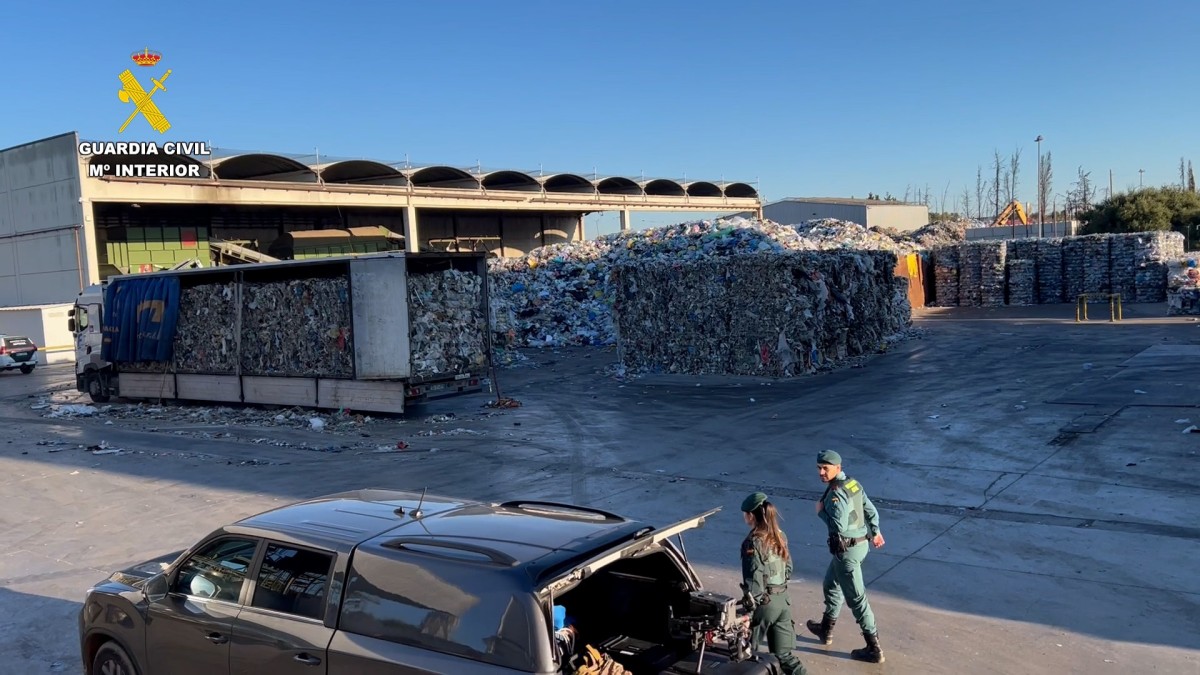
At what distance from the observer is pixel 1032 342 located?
22.7 metres

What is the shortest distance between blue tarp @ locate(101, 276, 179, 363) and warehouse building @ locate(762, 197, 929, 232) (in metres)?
47.8

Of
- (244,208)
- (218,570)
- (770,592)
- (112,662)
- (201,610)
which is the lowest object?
(112,662)

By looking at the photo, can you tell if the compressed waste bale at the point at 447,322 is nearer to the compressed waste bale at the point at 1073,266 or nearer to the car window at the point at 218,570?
the car window at the point at 218,570

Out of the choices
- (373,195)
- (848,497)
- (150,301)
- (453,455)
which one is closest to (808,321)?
(453,455)

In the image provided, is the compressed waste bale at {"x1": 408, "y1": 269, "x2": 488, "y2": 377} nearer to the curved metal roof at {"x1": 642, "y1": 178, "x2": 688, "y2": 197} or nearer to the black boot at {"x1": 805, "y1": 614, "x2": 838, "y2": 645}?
the black boot at {"x1": 805, "y1": 614, "x2": 838, "y2": 645}

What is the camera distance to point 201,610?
4.68 m

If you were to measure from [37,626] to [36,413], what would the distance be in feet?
56.0

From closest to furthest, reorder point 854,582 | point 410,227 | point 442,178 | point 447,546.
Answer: point 447,546 < point 854,582 < point 410,227 < point 442,178

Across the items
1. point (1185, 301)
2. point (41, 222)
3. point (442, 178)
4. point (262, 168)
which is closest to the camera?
point (1185, 301)

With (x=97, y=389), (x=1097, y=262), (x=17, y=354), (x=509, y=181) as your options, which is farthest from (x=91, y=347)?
(x=509, y=181)

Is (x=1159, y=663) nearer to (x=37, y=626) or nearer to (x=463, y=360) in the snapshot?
(x=37, y=626)

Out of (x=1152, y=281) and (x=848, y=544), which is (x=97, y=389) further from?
(x=1152, y=281)

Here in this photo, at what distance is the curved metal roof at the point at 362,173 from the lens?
46406 mm

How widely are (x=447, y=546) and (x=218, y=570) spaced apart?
1.64m
